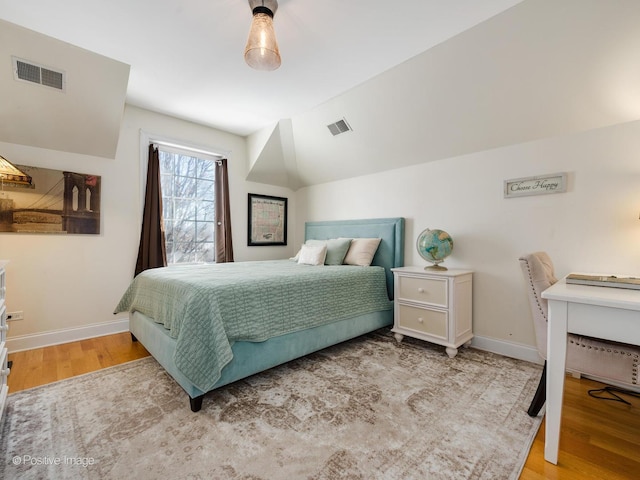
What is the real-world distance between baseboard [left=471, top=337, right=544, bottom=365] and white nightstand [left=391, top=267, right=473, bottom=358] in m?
0.11

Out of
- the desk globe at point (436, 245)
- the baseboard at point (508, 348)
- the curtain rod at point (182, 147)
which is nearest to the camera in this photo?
the baseboard at point (508, 348)

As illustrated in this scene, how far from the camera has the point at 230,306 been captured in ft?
6.06

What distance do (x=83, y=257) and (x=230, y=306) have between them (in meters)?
2.17

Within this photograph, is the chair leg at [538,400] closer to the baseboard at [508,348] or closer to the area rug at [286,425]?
the area rug at [286,425]

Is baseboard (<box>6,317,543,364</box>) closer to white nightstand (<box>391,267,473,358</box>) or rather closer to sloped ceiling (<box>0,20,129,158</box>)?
white nightstand (<box>391,267,473,358</box>)

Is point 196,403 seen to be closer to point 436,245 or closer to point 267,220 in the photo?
point 436,245

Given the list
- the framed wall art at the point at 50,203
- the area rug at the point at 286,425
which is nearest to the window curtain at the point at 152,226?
the framed wall art at the point at 50,203

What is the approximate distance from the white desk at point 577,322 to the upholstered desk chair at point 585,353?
0.15 feet

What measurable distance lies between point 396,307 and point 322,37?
2.45 meters

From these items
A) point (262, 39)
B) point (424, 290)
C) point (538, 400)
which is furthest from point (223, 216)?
point (538, 400)

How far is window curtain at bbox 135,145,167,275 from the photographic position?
128 inches

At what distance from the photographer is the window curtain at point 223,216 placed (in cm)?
387

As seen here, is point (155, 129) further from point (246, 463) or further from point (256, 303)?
point (246, 463)

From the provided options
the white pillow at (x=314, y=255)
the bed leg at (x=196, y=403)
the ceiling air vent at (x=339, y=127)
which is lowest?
the bed leg at (x=196, y=403)
